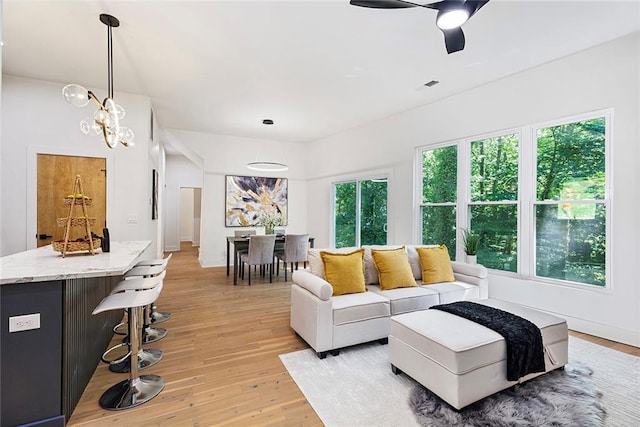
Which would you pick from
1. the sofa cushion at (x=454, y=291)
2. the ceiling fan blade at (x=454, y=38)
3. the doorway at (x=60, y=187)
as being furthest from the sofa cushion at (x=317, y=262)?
the doorway at (x=60, y=187)

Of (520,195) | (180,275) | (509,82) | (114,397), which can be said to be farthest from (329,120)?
(114,397)

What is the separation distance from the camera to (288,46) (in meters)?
3.19

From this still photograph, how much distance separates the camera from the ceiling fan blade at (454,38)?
7.42 feet

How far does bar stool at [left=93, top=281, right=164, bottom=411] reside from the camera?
202cm

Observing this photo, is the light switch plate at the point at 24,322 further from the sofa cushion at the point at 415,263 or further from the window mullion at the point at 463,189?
the window mullion at the point at 463,189

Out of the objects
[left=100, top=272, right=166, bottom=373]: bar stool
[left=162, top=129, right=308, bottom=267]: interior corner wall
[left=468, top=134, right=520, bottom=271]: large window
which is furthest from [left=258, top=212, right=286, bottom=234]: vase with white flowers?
[left=100, top=272, right=166, bottom=373]: bar stool

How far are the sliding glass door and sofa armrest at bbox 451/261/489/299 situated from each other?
221 centimetres

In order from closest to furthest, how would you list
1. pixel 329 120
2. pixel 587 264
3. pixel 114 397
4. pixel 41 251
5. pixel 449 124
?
pixel 114 397 → pixel 41 251 → pixel 587 264 → pixel 449 124 → pixel 329 120

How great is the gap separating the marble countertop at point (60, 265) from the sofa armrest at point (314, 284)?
149 centimetres

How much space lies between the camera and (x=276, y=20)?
2.74 meters

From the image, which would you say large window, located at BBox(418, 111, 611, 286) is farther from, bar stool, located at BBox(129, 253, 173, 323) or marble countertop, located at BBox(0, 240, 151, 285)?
marble countertop, located at BBox(0, 240, 151, 285)

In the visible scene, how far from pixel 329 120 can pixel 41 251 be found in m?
4.75

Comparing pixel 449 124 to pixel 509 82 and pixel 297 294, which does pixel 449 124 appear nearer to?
pixel 509 82

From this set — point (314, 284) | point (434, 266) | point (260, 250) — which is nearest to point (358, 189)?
point (260, 250)
